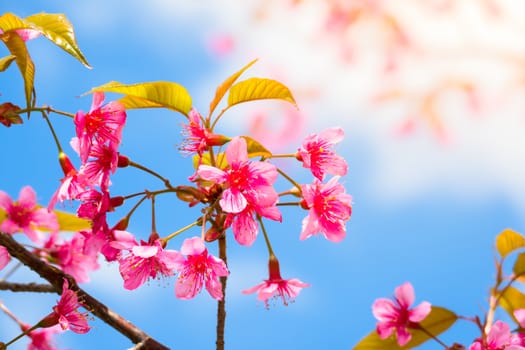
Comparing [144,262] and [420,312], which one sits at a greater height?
[420,312]

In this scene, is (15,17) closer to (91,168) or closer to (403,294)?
(91,168)

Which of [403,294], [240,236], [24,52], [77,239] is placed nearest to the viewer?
[240,236]

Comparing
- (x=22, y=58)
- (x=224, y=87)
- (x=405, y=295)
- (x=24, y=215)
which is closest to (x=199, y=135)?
(x=224, y=87)

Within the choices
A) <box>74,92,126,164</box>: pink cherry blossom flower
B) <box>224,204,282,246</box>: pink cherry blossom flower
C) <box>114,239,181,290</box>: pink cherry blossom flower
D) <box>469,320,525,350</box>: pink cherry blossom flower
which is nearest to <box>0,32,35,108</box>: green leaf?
<box>74,92,126,164</box>: pink cherry blossom flower

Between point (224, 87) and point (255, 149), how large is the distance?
13 cm

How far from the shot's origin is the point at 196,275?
43.9 inches

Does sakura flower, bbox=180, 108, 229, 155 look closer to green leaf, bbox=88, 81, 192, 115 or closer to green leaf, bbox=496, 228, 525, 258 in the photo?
green leaf, bbox=88, 81, 192, 115

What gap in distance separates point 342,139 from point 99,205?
1.54ft

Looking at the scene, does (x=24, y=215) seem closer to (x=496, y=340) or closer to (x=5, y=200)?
(x=5, y=200)

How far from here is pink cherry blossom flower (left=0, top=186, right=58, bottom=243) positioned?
5.97ft

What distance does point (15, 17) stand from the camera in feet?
3.80

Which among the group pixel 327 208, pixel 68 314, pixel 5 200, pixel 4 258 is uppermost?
pixel 5 200

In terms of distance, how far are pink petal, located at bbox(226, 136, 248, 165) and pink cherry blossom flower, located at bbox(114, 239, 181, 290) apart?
0.60 feet

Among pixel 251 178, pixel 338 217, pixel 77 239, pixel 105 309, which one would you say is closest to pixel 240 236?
pixel 251 178
